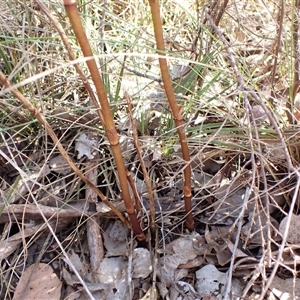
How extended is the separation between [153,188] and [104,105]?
54 centimetres

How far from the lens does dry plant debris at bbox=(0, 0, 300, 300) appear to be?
4.24 ft

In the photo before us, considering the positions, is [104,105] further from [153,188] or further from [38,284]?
[38,284]

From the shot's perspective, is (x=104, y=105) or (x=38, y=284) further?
(x=38, y=284)

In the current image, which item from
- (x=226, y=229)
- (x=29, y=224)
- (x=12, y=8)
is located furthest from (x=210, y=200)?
(x=12, y=8)

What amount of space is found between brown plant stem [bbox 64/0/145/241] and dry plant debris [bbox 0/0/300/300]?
0.21 ft

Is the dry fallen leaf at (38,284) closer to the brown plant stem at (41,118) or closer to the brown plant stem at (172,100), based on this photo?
the brown plant stem at (41,118)

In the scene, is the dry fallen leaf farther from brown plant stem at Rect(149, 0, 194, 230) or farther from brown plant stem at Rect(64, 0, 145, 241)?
brown plant stem at Rect(149, 0, 194, 230)

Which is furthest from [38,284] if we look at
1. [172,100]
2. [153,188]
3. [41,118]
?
[172,100]

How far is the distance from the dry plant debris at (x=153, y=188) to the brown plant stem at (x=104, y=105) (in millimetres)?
65

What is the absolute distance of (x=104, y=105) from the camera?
917 mm

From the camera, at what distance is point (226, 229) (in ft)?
4.51

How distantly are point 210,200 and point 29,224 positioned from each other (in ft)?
1.97

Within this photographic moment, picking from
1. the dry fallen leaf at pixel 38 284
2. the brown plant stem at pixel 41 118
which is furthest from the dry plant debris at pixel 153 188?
the brown plant stem at pixel 41 118

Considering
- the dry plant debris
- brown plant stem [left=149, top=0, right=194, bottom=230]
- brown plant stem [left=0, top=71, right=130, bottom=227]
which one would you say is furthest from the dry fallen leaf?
brown plant stem [left=149, top=0, right=194, bottom=230]
